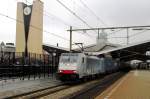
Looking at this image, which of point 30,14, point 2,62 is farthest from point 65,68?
point 30,14

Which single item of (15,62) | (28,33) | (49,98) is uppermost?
(28,33)

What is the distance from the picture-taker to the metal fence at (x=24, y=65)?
27125mm

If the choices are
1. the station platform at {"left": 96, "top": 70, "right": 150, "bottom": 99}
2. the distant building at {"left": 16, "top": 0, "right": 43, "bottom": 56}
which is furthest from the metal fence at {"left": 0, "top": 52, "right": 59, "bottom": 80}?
the distant building at {"left": 16, "top": 0, "right": 43, "bottom": 56}

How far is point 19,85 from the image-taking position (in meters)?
26.1

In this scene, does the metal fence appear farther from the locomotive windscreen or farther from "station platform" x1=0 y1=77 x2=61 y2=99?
the locomotive windscreen

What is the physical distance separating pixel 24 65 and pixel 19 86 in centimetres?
429

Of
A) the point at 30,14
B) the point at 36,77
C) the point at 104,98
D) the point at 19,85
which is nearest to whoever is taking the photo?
the point at 104,98

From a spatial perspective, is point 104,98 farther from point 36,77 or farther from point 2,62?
point 36,77

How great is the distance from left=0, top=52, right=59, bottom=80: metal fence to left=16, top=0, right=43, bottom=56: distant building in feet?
56.6

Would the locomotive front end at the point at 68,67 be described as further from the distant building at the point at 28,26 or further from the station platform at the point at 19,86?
the distant building at the point at 28,26

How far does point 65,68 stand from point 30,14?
22.0m

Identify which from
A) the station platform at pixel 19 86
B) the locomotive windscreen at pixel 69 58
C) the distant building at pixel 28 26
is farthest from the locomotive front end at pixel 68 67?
the distant building at pixel 28 26

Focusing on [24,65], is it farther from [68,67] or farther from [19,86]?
[68,67]

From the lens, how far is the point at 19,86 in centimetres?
2600
